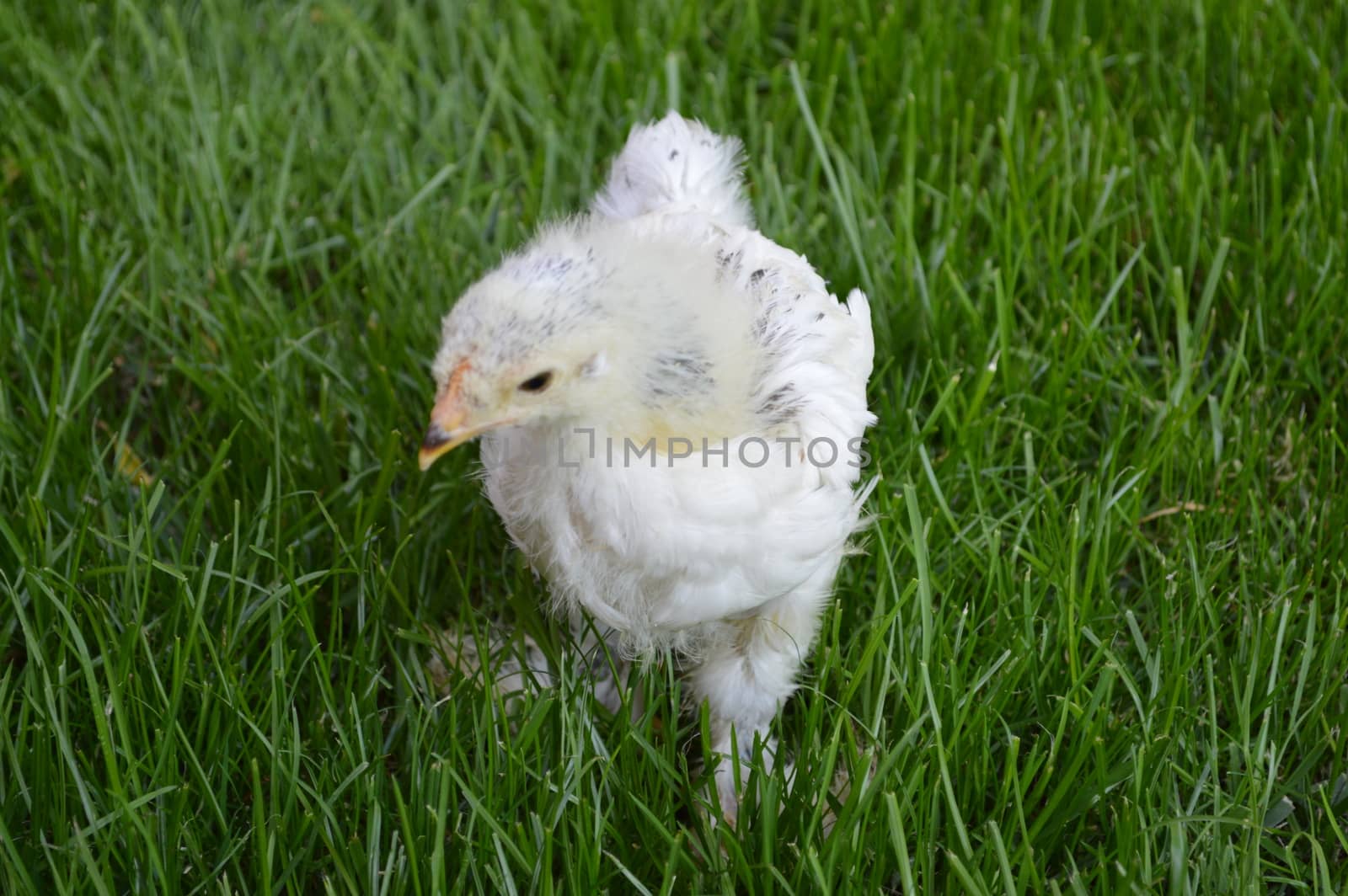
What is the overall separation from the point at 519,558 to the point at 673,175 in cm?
65

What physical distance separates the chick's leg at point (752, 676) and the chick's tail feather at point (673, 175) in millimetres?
633

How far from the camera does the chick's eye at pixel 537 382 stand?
53.3 inches

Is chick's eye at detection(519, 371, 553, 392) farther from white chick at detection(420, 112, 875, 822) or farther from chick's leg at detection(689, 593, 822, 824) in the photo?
chick's leg at detection(689, 593, 822, 824)

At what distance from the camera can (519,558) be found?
6.42 feet

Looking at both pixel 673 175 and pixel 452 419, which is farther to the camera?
pixel 673 175

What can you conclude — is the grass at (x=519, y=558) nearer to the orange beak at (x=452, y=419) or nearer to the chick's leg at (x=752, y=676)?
the chick's leg at (x=752, y=676)

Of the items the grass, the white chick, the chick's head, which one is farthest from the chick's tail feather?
the chick's head

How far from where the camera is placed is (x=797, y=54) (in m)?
3.04

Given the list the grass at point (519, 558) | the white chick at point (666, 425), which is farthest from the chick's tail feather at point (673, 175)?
the grass at point (519, 558)

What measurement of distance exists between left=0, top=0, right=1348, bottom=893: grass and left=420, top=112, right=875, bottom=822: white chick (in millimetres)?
218

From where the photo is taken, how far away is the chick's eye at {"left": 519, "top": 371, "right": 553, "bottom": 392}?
135cm

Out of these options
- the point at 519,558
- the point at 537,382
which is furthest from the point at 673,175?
the point at 537,382

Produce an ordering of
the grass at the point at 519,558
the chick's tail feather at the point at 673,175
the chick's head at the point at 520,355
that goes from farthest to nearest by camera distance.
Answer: the chick's tail feather at the point at 673,175 < the grass at the point at 519,558 < the chick's head at the point at 520,355

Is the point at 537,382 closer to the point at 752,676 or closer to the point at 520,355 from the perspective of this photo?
the point at 520,355
